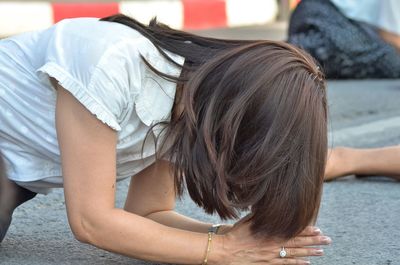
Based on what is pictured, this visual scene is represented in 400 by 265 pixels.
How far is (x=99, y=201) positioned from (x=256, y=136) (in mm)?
342

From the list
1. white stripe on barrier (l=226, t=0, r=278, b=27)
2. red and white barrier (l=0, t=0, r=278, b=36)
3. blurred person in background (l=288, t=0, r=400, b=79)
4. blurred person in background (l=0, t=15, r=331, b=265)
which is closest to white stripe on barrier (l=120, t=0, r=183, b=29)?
red and white barrier (l=0, t=0, r=278, b=36)

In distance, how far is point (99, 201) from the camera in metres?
1.76

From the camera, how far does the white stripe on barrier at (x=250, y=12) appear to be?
815 centimetres

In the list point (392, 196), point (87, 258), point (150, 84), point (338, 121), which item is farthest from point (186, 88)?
point (338, 121)

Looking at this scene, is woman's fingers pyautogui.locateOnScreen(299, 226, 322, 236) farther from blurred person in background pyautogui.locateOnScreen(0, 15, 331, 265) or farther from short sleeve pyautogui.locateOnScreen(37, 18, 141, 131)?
short sleeve pyautogui.locateOnScreen(37, 18, 141, 131)

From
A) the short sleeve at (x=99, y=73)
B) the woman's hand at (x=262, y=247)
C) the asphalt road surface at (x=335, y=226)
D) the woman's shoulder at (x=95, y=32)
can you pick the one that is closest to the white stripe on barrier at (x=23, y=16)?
the asphalt road surface at (x=335, y=226)

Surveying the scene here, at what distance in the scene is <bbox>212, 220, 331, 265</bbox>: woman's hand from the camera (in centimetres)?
183

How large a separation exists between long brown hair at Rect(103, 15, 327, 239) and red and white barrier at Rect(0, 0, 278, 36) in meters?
4.19

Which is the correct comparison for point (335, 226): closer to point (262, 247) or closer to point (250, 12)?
point (262, 247)

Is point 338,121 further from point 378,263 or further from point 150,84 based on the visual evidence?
point 150,84

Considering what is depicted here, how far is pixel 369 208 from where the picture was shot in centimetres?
250

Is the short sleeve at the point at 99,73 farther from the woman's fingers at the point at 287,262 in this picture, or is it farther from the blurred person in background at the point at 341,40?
the blurred person in background at the point at 341,40

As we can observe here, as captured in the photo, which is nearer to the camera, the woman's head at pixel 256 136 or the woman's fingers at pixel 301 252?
the woman's head at pixel 256 136

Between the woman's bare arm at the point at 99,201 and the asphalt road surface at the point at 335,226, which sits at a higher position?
the woman's bare arm at the point at 99,201
